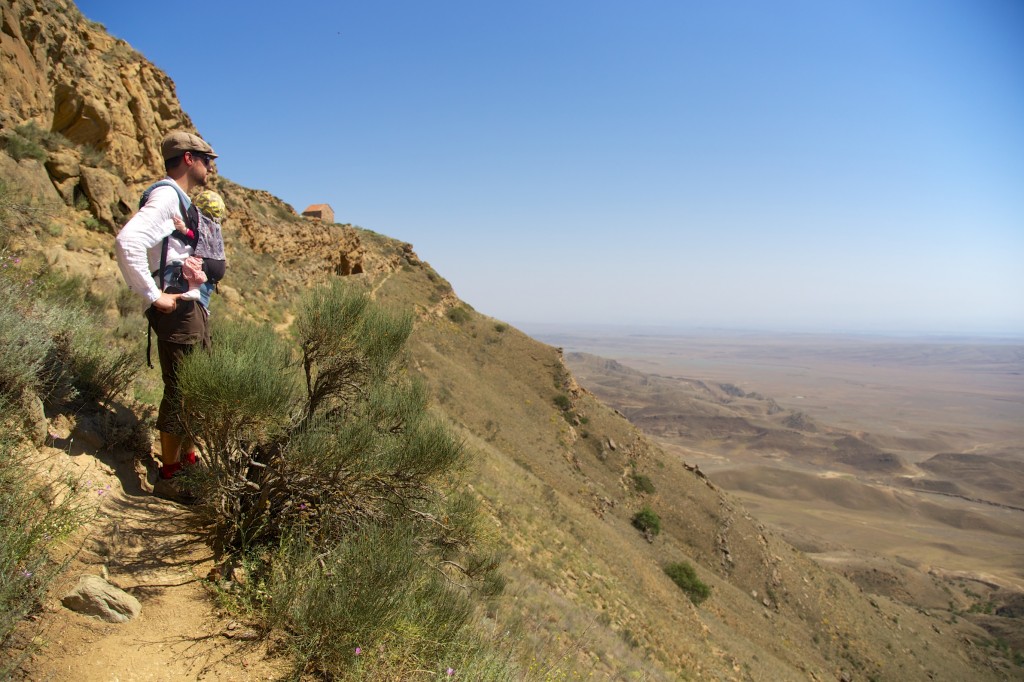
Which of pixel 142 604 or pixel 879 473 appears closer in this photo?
pixel 142 604

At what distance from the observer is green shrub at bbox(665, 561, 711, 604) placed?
17.8m

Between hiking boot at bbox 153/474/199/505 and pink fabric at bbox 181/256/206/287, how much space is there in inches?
54.9

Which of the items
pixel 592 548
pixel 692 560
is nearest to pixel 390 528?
pixel 592 548

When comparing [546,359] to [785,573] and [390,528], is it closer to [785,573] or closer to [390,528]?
[785,573]

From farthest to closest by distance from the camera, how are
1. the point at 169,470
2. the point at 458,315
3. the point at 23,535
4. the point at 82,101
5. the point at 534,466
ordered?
the point at 458,315, the point at 534,466, the point at 82,101, the point at 169,470, the point at 23,535

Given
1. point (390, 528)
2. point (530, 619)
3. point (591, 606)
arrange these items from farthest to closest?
point (591, 606)
point (530, 619)
point (390, 528)

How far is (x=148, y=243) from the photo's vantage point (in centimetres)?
285

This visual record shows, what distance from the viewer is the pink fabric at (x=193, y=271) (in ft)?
10.6

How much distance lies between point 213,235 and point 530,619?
523cm

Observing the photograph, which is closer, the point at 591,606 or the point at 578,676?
the point at 578,676

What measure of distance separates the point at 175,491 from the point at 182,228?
74.2 inches

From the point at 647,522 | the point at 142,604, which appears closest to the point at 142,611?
the point at 142,604

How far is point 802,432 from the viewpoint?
83000 mm

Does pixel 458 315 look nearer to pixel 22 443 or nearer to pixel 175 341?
pixel 175 341
